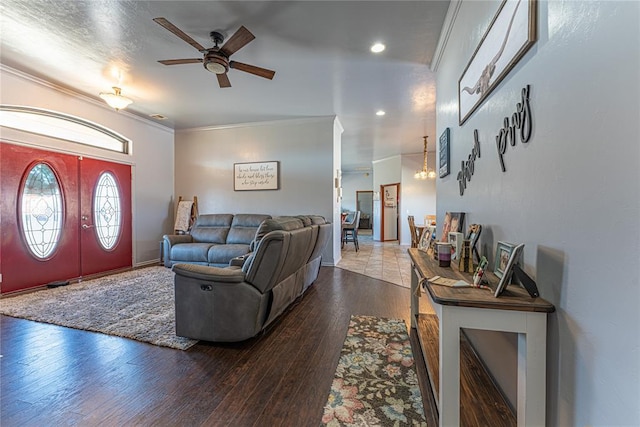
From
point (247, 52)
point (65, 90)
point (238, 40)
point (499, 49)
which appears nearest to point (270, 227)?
point (238, 40)

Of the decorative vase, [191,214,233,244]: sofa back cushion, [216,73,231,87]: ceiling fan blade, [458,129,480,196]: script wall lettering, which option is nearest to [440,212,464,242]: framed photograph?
[458,129,480,196]: script wall lettering

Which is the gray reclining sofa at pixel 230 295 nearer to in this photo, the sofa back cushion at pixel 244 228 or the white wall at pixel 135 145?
the sofa back cushion at pixel 244 228

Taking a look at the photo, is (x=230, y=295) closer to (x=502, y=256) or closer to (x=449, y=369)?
(x=449, y=369)

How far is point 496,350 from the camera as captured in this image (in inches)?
62.8

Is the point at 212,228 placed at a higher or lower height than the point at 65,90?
lower

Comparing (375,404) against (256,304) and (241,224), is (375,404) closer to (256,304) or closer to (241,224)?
(256,304)

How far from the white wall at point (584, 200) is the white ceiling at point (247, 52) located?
6.05ft

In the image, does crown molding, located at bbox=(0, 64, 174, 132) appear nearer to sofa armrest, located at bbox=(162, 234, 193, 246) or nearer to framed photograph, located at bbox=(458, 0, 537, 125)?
sofa armrest, located at bbox=(162, 234, 193, 246)

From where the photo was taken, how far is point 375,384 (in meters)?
1.78

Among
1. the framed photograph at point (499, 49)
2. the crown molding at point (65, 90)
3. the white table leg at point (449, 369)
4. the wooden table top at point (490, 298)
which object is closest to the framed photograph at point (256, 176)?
the crown molding at point (65, 90)

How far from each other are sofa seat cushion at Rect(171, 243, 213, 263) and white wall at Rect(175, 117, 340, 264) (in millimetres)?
1299

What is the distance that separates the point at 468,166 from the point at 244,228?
13.9ft

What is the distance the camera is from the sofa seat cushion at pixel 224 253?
15.3 ft

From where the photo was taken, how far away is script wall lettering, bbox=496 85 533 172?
1.22 meters
